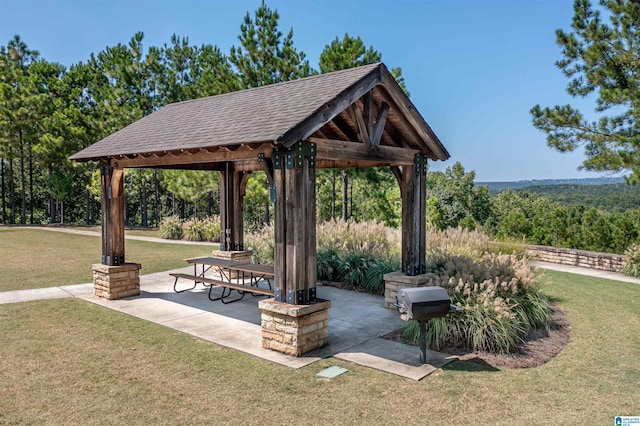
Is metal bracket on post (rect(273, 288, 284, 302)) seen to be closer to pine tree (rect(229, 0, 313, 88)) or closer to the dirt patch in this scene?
the dirt patch

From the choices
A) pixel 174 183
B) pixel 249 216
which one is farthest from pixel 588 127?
pixel 249 216

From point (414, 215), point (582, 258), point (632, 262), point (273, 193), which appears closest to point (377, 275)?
point (414, 215)

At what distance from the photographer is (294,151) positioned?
5.69 meters

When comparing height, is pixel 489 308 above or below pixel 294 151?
below

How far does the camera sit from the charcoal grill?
5.16 metres

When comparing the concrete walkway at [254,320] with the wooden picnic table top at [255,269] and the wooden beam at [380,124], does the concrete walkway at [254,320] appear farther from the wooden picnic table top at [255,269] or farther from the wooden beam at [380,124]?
the wooden beam at [380,124]

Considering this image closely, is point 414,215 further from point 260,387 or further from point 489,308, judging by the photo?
point 260,387

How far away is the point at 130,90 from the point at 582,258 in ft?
86.0

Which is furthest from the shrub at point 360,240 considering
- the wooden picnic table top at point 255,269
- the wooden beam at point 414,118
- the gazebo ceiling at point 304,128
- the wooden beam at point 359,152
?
the wooden beam at point 359,152

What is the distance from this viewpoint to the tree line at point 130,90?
2164 cm

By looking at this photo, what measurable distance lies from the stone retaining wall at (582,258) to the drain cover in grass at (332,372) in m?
8.64

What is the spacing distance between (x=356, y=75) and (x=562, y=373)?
4.82m

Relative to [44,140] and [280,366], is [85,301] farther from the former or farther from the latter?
[44,140]

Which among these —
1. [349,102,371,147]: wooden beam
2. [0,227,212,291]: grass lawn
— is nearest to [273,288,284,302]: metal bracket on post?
[349,102,371,147]: wooden beam
